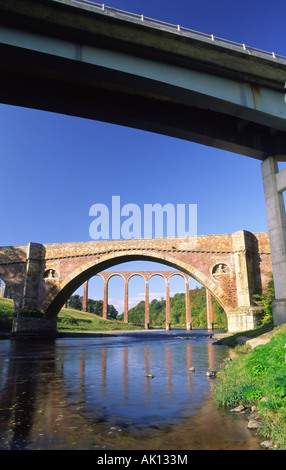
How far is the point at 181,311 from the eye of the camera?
325ft

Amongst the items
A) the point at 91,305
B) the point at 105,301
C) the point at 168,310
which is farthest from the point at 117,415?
the point at 91,305

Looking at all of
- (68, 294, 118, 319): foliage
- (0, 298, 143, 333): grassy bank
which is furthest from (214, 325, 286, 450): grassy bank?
(68, 294, 118, 319): foliage

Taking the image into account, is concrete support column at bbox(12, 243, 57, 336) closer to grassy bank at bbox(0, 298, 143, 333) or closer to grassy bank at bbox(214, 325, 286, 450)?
grassy bank at bbox(0, 298, 143, 333)

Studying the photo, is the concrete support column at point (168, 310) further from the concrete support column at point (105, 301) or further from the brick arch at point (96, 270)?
the brick arch at point (96, 270)

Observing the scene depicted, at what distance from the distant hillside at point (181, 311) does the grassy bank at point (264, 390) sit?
229 feet

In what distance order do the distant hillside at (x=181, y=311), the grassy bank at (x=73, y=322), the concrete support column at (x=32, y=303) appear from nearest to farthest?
the concrete support column at (x=32, y=303) < the grassy bank at (x=73, y=322) < the distant hillside at (x=181, y=311)

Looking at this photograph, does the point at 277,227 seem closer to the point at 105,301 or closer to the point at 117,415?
the point at 117,415

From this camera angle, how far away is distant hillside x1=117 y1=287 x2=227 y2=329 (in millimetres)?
83031

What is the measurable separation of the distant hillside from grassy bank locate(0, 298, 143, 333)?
104ft

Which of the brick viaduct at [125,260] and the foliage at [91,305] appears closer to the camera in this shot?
the brick viaduct at [125,260]

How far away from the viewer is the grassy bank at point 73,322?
35.6 metres

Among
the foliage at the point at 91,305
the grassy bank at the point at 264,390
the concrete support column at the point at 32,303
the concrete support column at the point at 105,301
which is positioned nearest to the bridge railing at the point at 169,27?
the grassy bank at the point at 264,390

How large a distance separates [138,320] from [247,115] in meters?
110
